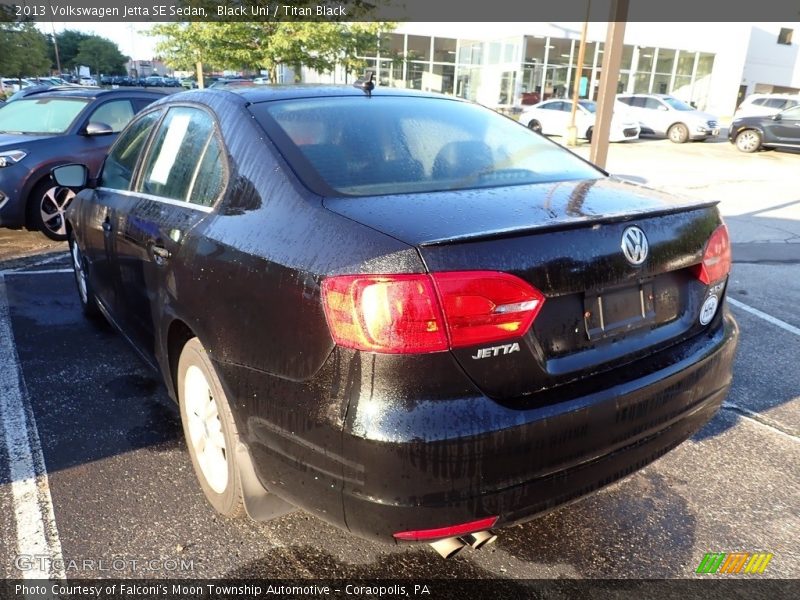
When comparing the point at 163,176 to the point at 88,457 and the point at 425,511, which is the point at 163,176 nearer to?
the point at 88,457

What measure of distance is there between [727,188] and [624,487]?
12.1 meters

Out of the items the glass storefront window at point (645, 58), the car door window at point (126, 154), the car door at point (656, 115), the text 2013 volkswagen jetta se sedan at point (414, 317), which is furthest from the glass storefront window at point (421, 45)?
the text 2013 volkswagen jetta se sedan at point (414, 317)

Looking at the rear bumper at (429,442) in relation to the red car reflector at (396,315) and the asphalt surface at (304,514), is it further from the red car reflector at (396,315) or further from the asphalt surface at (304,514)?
the asphalt surface at (304,514)

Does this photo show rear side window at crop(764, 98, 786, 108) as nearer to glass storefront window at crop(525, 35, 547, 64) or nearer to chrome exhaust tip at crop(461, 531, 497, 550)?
glass storefront window at crop(525, 35, 547, 64)

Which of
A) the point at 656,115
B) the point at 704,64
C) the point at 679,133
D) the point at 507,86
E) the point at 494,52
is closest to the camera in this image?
the point at 679,133

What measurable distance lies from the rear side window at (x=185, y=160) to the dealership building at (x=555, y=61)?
25830mm

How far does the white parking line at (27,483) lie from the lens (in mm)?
2285

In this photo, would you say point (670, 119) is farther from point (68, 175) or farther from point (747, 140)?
point (68, 175)

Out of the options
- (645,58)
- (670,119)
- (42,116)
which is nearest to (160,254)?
(42,116)

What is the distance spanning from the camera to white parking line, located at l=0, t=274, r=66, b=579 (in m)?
2.29

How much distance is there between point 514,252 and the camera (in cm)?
175

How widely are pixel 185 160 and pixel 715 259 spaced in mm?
2235

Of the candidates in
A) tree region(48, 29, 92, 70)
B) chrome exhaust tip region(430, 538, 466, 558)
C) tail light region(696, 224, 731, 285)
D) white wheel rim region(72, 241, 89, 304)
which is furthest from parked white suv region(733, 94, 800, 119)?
tree region(48, 29, 92, 70)

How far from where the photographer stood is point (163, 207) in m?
2.73
